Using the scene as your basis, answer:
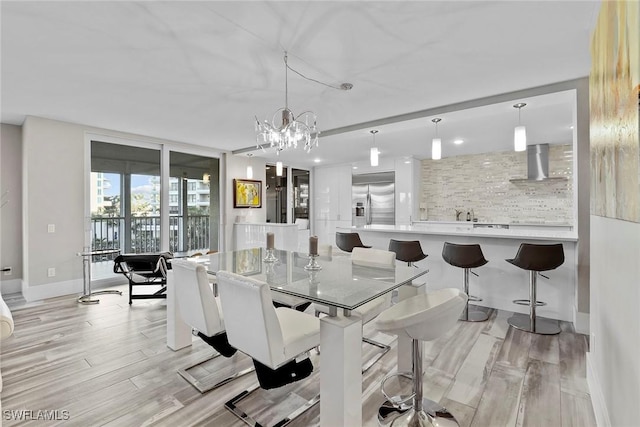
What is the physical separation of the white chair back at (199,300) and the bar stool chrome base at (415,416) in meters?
1.17

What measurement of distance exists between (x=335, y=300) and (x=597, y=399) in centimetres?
168

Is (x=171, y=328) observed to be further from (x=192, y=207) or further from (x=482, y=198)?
(x=482, y=198)

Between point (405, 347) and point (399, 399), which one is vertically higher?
point (405, 347)

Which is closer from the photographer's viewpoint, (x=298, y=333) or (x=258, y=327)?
(x=258, y=327)

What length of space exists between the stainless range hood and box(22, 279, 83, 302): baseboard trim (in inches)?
303

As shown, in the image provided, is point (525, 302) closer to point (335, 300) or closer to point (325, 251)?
point (325, 251)

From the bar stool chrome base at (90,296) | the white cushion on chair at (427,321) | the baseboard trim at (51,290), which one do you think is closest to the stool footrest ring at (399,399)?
the white cushion on chair at (427,321)

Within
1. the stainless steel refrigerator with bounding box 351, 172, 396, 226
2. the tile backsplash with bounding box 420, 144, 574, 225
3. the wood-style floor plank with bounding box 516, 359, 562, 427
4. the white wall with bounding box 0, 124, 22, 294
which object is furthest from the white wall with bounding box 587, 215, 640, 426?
the white wall with bounding box 0, 124, 22, 294

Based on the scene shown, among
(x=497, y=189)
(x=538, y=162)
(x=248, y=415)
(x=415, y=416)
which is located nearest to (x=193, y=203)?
(x=248, y=415)

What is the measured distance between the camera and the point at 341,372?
1.56 metres

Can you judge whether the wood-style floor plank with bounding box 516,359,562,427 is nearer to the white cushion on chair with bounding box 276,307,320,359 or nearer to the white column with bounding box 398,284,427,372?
the white column with bounding box 398,284,427,372

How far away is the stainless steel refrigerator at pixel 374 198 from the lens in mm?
7008

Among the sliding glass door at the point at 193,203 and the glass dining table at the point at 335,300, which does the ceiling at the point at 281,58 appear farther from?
the glass dining table at the point at 335,300

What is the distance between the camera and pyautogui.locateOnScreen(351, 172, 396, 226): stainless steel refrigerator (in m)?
7.01
